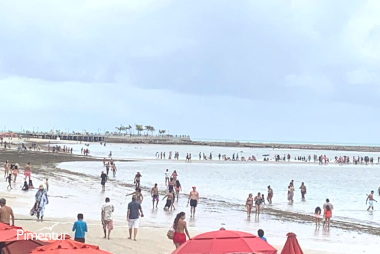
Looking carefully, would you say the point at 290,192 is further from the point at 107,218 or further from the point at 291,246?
the point at 291,246

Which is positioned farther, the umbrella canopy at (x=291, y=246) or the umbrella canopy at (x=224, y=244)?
the umbrella canopy at (x=291, y=246)

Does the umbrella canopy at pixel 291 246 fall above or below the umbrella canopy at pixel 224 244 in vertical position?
below

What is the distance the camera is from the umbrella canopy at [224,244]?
832 centimetres

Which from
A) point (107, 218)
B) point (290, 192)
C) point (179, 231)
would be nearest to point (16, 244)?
point (179, 231)

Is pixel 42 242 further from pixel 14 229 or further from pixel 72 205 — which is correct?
pixel 72 205

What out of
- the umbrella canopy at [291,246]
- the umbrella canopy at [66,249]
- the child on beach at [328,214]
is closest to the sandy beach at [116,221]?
the child on beach at [328,214]

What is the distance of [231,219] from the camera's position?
23.1 m

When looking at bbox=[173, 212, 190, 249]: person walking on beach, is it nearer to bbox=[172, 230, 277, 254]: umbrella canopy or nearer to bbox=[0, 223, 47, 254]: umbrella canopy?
bbox=[172, 230, 277, 254]: umbrella canopy

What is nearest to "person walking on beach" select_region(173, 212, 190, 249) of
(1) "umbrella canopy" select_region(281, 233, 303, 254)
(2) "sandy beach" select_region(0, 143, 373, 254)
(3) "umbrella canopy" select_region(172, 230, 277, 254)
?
(2) "sandy beach" select_region(0, 143, 373, 254)

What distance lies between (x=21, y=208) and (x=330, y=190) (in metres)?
29.4

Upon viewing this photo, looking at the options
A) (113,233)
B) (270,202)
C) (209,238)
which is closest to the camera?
(209,238)

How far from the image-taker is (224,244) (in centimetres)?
838

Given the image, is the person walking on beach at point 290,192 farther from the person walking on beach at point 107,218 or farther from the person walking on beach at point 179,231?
the person walking on beach at point 179,231

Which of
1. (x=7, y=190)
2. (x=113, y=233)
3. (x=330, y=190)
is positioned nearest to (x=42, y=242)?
(x=113, y=233)
